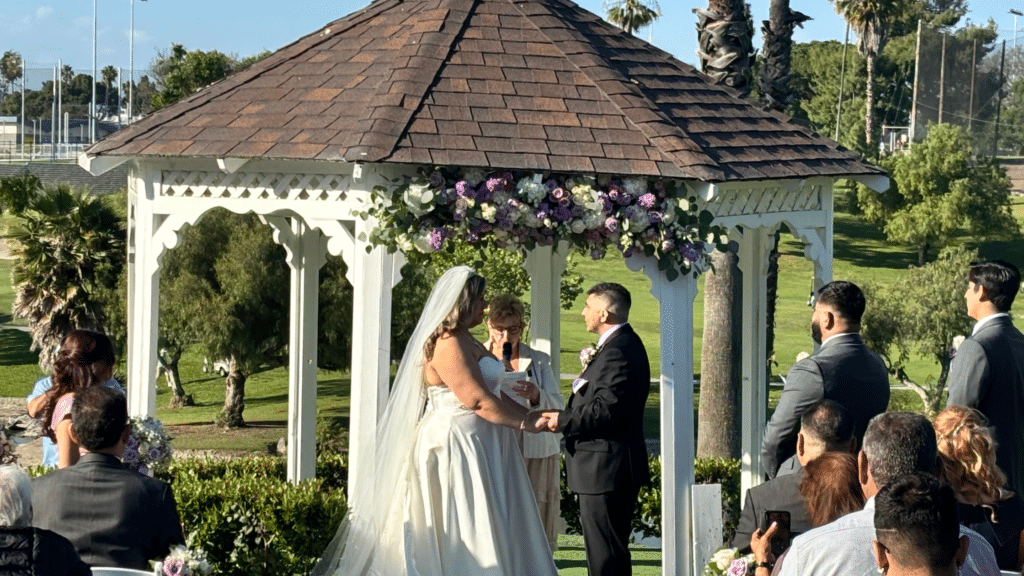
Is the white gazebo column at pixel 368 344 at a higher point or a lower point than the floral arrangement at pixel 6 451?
higher

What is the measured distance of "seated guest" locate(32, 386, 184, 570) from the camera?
5027 mm

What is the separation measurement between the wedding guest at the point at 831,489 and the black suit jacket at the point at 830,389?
4.91 feet

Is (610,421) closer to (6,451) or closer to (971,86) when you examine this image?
(6,451)

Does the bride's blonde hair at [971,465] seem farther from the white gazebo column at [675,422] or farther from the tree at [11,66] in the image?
the tree at [11,66]

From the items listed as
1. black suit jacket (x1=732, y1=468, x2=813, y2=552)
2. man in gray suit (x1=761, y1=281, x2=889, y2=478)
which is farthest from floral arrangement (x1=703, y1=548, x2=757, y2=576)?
man in gray suit (x1=761, y1=281, x2=889, y2=478)

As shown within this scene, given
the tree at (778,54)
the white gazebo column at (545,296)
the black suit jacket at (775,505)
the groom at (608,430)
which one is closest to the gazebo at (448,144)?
the groom at (608,430)

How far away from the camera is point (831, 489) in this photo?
483cm

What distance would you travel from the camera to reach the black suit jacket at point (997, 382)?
6.83m

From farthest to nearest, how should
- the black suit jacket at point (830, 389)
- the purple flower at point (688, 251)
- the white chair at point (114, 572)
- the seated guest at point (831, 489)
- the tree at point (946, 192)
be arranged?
1. the tree at point (946, 192)
2. the purple flower at point (688, 251)
3. the black suit jacket at point (830, 389)
4. the white chair at point (114, 572)
5. the seated guest at point (831, 489)

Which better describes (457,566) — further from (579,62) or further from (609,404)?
(579,62)

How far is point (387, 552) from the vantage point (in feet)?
24.9

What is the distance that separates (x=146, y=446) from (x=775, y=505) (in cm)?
356

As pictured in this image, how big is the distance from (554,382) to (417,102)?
8.09 feet

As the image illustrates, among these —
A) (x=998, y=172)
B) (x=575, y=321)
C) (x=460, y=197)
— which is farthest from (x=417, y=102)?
(x=998, y=172)
